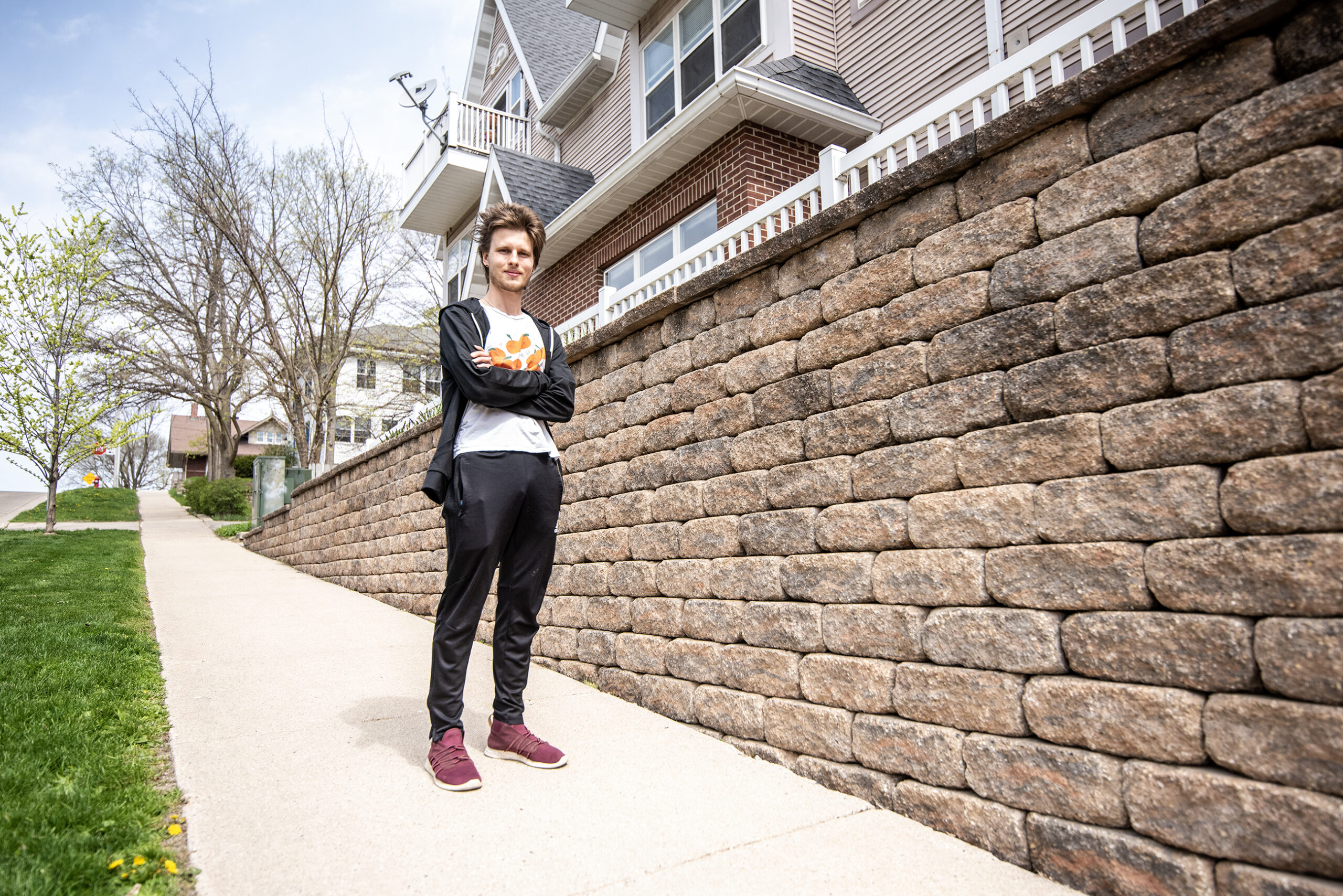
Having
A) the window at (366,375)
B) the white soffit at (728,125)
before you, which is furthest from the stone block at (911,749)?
the window at (366,375)

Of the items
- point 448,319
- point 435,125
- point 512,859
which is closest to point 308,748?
point 512,859

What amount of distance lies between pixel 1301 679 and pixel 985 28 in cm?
701

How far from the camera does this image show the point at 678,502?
420 centimetres

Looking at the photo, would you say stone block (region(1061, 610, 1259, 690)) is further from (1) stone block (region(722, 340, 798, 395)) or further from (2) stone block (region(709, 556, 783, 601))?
(1) stone block (region(722, 340, 798, 395))

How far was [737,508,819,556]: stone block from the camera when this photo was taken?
11.1ft

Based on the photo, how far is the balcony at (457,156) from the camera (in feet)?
45.0

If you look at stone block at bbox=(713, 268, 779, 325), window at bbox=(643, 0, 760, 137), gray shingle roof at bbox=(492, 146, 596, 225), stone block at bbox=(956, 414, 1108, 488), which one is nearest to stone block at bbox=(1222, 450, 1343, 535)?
stone block at bbox=(956, 414, 1108, 488)

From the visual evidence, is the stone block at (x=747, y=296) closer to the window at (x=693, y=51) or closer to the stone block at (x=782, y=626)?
the stone block at (x=782, y=626)

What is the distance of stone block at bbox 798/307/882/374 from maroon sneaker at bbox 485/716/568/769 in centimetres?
200

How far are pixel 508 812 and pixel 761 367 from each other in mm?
2234

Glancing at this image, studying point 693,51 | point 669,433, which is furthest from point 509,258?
point 693,51

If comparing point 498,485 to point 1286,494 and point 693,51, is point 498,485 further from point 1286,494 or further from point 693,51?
point 693,51

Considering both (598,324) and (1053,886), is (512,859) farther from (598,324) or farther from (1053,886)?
(598,324)

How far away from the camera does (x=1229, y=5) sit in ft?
6.98
